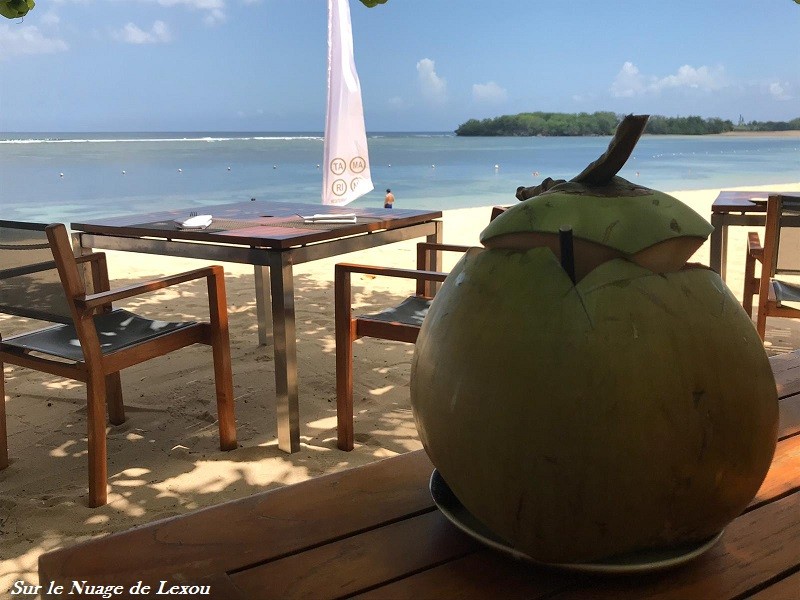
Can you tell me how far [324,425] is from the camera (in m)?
3.00

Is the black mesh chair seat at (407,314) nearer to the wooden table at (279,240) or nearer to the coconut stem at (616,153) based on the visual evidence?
the wooden table at (279,240)

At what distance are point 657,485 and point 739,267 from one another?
21.6 feet

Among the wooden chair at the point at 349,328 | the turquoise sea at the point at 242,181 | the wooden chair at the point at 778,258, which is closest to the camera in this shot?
the wooden chair at the point at 349,328

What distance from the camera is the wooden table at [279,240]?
2.61 m

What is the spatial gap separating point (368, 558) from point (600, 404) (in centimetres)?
28

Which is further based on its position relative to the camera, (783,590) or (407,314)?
(407,314)

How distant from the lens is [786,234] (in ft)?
10.9

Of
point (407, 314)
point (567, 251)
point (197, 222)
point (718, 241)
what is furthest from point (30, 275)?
point (718, 241)

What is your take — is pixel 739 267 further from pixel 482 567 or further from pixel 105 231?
pixel 482 567

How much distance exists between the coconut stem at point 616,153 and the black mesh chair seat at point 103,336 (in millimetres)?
2072

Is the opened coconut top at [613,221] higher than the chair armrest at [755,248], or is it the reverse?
the opened coconut top at [613,221]

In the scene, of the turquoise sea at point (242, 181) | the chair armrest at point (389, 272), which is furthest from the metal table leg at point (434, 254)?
the turquoise sea at point (242, 181)

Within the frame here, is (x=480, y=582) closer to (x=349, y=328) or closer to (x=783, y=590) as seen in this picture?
(x=783, y=590)

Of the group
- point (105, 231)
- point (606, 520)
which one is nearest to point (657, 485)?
point (606, 520)
